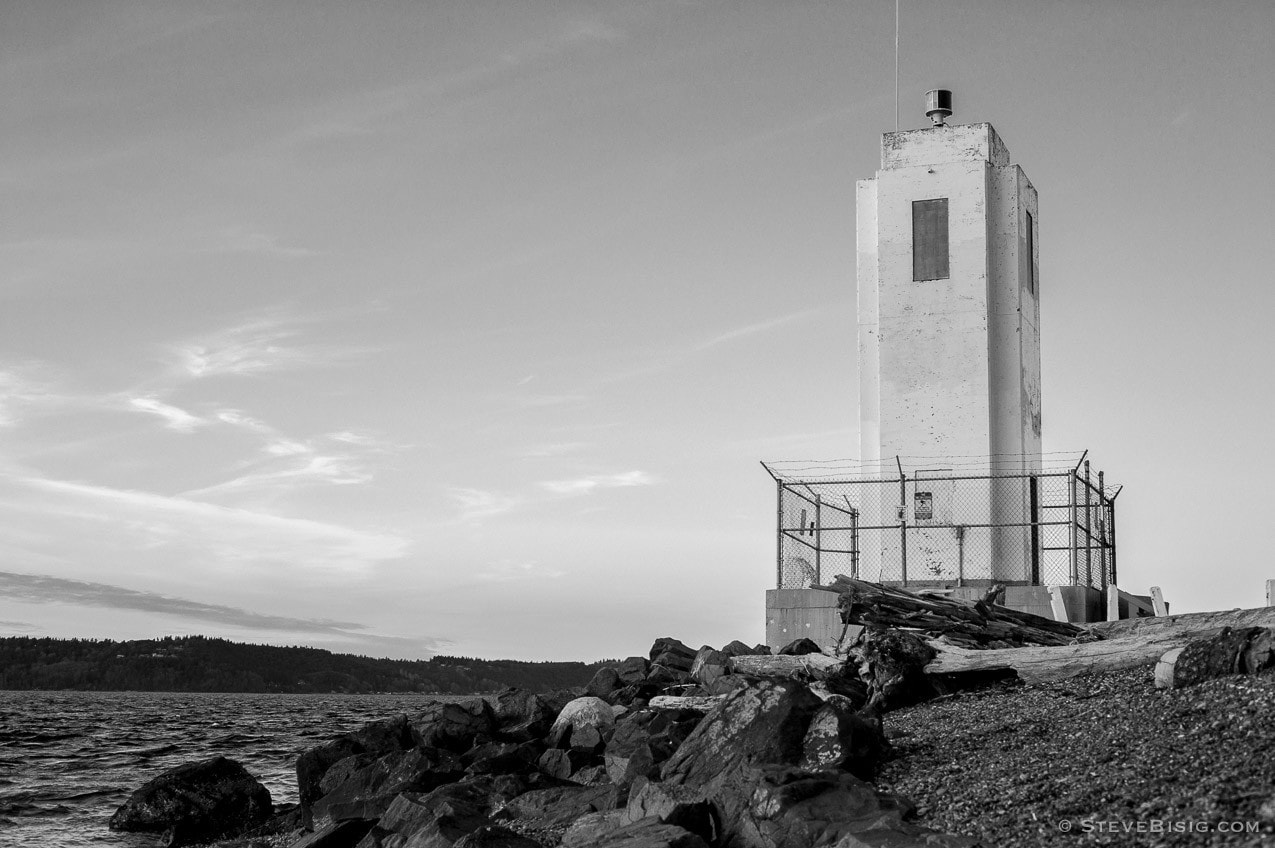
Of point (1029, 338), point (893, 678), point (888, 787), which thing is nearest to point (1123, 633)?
point (893, 678)

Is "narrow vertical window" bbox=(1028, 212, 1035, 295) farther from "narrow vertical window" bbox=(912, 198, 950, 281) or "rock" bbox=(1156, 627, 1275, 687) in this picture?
"rock" bbox=(1156, 627, 1275, 687)

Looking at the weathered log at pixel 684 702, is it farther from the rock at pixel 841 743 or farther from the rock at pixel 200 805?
the rock at pixel 200 805

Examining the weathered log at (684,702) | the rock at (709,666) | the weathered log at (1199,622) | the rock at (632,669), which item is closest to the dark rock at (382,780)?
the weathered log at (684,702)

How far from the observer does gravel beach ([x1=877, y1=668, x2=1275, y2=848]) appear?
8.70m

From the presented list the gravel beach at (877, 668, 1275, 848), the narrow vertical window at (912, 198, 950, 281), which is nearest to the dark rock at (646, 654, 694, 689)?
the gravel beach at (877, 668, 1275, 848)

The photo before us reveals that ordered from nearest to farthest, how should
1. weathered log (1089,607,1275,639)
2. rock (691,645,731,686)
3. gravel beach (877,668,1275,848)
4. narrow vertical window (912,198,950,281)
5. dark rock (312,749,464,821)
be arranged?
gravel beach (877,668,1275,848) < weathered log (1089,607,1275,639) < dark rock (312,749,464,821) < rock (691,645,731,686) < narrow vertical window (912,198,950,281)

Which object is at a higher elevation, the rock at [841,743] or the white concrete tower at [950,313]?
the white concrete tower at [950,313]

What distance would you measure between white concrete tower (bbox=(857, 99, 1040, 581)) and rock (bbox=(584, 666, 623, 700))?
9.02 m

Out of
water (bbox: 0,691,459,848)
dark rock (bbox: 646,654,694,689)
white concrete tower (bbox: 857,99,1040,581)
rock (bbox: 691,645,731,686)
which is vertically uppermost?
white concrete tower (bbox: 857,99,1040,581)

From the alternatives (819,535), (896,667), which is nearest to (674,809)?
(896,667)

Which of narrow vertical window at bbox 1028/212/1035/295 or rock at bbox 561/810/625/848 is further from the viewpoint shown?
narrow vertical window at bbox 1028/212/1035/295

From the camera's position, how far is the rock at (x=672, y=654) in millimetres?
21453

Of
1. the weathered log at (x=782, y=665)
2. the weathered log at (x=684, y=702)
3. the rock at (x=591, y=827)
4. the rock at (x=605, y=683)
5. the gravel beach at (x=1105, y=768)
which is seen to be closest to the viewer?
the gravel beach at (x=1105, y=768)

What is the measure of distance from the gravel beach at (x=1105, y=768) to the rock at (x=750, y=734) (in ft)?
2.80
